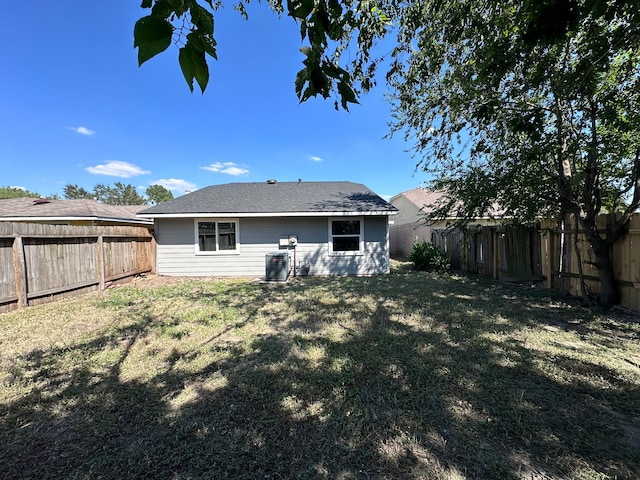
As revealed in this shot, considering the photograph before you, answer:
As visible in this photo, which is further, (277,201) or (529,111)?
(277,201)

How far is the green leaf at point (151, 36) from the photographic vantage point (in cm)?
91

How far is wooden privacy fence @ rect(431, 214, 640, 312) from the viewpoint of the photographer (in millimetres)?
4910

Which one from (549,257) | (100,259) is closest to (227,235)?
(100,259)

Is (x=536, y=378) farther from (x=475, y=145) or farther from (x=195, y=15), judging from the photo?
(x=475, y=145)

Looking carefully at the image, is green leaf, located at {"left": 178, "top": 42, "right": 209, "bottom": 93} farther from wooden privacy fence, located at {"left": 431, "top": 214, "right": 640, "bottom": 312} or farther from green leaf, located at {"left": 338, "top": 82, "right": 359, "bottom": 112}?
wooden privacy fence, located at {"left": 431, "top": 214, "right": 640, "bottom": 312}

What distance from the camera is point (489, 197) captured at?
239 inches

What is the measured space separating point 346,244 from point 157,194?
210ft

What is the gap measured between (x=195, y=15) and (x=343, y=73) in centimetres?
71

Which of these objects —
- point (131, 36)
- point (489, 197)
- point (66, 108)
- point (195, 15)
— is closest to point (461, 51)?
point (489, 197)

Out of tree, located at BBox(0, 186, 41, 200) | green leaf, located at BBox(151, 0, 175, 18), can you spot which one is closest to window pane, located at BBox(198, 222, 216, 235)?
green leaf, located at BBox(151, 0, 175, 18)

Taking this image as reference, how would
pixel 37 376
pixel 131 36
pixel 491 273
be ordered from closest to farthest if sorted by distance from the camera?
pixel 131 36, pixel 37 376, pixel 491 273

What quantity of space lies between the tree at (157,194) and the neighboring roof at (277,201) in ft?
189

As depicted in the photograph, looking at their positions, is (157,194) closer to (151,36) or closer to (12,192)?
(12,192)

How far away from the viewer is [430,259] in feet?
34.8
